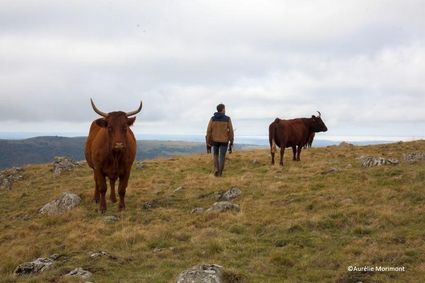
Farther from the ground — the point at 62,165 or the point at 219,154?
the point at 219,154

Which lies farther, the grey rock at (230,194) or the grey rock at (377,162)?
the grey rock at (377,162)

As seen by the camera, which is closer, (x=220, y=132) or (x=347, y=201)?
(x=347, y=201)

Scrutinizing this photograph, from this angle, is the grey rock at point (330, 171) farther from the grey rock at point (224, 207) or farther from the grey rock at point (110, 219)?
the grey rock at point (110, 219)

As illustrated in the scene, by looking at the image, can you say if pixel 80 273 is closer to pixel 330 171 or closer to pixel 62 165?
pixel 330 171

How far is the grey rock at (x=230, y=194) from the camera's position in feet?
50.2

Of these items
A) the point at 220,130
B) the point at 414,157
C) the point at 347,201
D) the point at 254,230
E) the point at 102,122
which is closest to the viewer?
the point at 254,230

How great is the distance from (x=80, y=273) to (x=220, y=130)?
468 inches

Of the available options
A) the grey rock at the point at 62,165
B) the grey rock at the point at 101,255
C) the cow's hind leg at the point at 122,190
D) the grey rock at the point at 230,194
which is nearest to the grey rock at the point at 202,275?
the grey rock at the point at 101,255

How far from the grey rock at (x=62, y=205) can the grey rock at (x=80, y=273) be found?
6.87 metres

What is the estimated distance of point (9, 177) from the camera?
83.6 ft

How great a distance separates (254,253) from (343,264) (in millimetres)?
1918

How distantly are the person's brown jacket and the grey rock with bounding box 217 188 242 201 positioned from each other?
403 centimetres

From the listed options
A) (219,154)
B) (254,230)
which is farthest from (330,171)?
(254,230)

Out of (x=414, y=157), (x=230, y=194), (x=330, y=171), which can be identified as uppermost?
(x=414, y=157)
